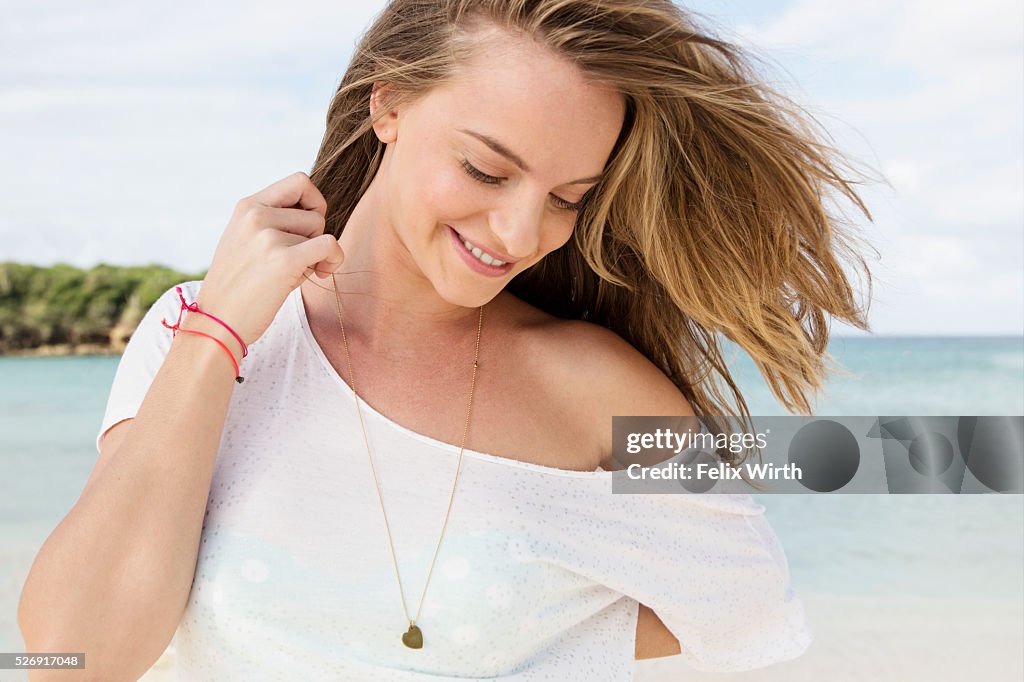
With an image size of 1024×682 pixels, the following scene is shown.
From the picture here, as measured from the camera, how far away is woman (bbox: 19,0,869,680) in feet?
5.80

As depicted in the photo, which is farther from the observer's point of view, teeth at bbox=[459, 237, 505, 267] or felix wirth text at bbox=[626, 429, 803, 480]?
felix wirth text at bbox=[626, 429, 803, 480]

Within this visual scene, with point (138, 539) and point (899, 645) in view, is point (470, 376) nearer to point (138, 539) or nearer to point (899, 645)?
point (138, 539)

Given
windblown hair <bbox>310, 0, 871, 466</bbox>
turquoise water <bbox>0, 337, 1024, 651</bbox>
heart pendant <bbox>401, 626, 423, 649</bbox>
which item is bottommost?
turquoise water <bbox>0, 337, 1024, 651</bbox>

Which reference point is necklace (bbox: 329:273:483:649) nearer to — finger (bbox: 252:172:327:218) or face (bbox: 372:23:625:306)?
finger (bbox: 252:172:327:218)

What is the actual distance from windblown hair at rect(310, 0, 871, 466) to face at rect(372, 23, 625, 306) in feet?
0.16

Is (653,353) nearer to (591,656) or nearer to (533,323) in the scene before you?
(533,323)

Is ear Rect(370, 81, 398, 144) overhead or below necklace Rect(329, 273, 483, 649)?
overhead

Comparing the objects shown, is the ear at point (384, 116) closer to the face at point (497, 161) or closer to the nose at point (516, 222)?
the face at point (497, 161)

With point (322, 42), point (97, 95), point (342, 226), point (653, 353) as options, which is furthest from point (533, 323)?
point (97, 95)

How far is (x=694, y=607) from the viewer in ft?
7.00

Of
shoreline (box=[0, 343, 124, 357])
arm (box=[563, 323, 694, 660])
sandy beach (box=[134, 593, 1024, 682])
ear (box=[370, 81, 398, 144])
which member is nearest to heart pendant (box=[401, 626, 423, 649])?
arm (box=[563, 323, 694, 660])

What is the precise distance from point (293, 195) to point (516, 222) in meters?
0.44

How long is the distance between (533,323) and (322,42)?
622 inches

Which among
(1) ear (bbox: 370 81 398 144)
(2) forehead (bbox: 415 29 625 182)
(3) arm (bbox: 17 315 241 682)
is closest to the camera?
(3) arm (bbox: 17 315 241 682)
